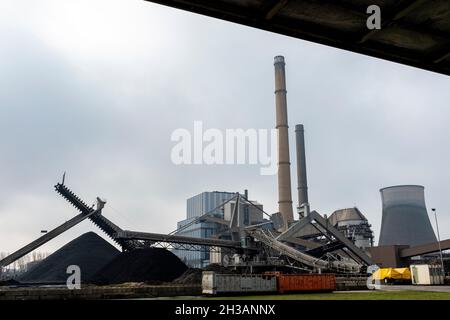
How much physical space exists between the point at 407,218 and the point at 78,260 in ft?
195

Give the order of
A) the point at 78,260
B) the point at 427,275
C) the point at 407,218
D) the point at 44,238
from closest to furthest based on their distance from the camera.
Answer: the point at 427,275, the point at 44,238, the point at 78,260, the point at 407,218

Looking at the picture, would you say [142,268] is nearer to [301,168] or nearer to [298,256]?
[298,256]

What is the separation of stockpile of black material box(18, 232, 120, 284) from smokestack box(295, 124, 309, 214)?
38.8 m

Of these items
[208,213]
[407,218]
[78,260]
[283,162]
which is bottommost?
[78,260]

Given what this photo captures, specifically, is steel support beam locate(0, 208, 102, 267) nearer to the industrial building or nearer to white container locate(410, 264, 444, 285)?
the industrial building

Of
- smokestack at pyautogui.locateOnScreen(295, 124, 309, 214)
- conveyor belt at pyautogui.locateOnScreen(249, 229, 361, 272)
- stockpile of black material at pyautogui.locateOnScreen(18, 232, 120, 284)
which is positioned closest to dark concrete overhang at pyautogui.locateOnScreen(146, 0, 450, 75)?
conveyor belt at pyautogui.locateOnScreen(249, 229, 361, 272)

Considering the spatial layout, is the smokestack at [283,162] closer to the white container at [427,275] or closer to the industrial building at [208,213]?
the industrial building at [208,213]

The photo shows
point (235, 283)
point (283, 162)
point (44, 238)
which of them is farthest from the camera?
point (283, 162)

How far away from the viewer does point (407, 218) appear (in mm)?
78438

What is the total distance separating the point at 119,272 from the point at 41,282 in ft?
52.2

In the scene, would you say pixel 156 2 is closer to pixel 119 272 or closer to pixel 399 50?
pixel 399 50

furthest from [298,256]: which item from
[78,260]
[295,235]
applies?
[78,260]
